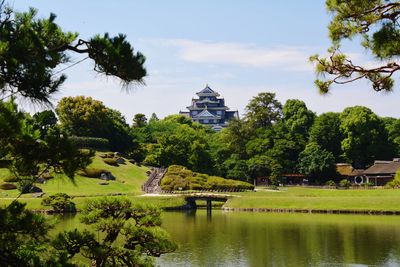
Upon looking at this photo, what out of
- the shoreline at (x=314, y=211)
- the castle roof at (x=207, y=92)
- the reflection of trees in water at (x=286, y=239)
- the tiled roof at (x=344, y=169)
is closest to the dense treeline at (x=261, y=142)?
the tiled roof at (x=344, y=169)

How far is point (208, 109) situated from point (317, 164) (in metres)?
68.9

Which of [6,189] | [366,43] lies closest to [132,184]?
[6,189]

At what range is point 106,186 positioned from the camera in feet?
178

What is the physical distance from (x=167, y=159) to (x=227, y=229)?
31784mm

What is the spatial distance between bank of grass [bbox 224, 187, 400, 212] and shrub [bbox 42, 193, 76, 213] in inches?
556

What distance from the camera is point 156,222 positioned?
14.3 m

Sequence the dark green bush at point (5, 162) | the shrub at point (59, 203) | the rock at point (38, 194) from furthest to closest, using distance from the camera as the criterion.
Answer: the rock at point (38, 194), the shrub at point (59, 203), the dark green bush at point (5, 162)

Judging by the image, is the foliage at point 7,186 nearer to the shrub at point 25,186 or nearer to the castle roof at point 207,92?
the shrub at point 25,186

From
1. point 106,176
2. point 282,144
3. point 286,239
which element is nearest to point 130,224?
point 286,239

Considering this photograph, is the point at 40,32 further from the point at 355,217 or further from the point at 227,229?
the point at 355,217

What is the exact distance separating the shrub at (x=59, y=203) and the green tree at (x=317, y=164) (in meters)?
32.1

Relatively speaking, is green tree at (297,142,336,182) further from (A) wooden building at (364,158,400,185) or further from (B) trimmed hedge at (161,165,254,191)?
(B) trimmed hedge at (161,165,254,191)

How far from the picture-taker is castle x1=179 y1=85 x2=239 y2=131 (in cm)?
12950

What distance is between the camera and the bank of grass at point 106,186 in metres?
50.1
